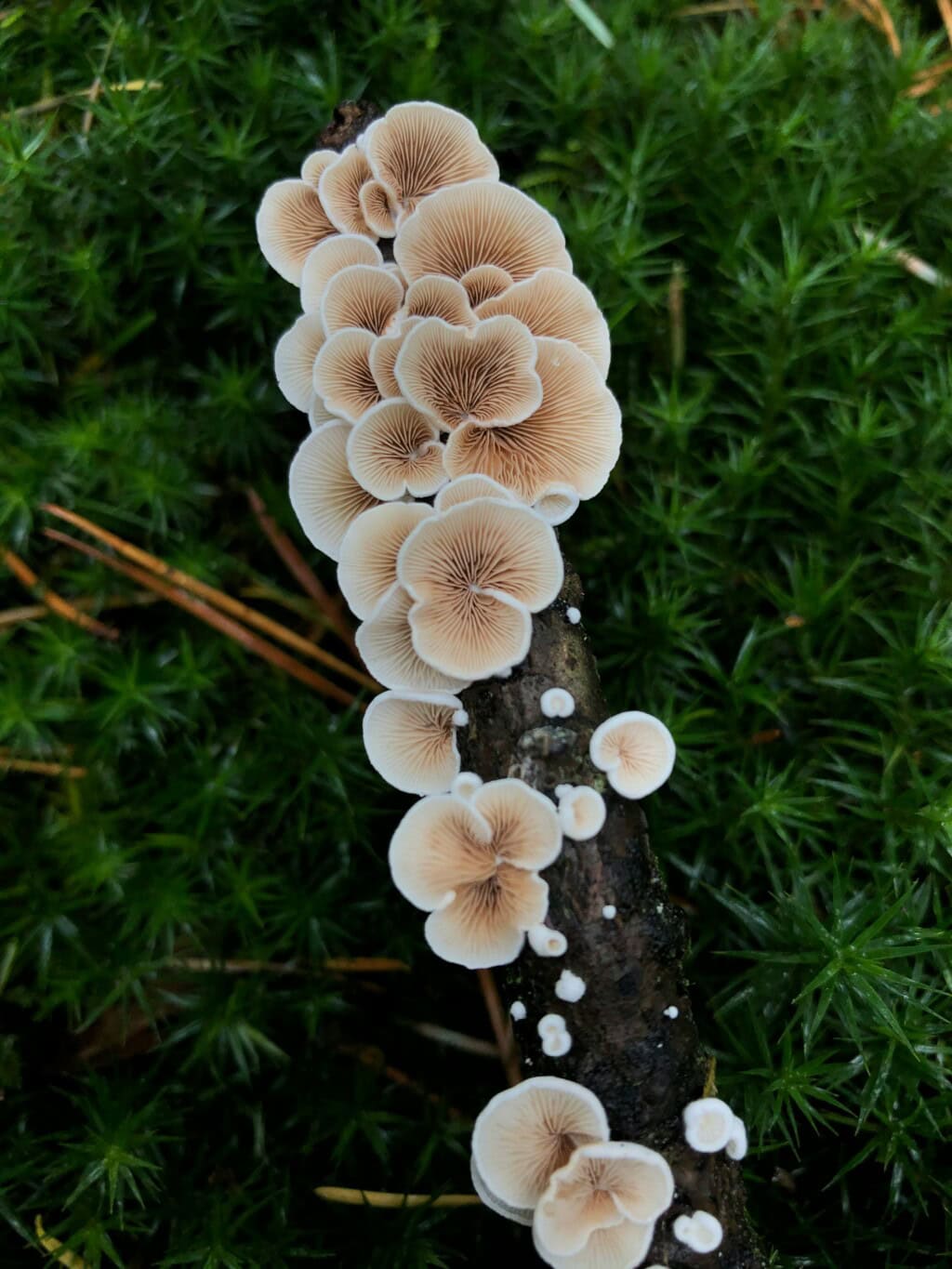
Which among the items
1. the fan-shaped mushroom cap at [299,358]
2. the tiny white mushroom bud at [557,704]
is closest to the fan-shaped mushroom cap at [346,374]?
the fan-shaped mushroom cap at [299,358]

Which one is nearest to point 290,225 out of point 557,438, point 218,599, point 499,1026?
point 557,438

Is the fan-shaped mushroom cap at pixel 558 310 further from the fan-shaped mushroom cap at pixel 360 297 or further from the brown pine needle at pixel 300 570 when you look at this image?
the brown pine needle at pixel 300 570

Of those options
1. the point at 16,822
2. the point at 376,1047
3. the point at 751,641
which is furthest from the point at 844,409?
the point at 16,822

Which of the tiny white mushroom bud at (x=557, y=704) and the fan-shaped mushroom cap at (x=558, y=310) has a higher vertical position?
the fan-shaped mushroom cap at (x=558, y=310)

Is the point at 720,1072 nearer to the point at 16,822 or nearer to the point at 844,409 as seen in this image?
the point at 844,409

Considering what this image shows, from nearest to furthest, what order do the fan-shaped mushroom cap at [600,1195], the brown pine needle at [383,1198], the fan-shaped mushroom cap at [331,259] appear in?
the fan-shaped mushroom cap at [600,1195]
the fan-shaped mushroom cap at [331,259]
the brown pine needle at [383,1198]

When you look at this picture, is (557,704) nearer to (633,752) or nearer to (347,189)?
(633,752)

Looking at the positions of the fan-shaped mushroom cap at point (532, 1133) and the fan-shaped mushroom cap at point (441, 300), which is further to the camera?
the fan-shaped mushroom cap at point (441, 300)
